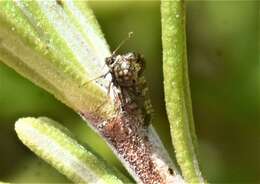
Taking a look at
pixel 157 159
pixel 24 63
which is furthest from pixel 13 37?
pixel 157 159

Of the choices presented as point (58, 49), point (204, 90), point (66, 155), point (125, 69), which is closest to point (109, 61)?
point (125, 69)

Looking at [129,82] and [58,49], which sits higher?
[58,49]

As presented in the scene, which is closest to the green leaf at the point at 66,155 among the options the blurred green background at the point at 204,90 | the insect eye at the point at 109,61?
the insect eye at the point at 109,61

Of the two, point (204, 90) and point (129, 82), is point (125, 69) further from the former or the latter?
point (204, 90)

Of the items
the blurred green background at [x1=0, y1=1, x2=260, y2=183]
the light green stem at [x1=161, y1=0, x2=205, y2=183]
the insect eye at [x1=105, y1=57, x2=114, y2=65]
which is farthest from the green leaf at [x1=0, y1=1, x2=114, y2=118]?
the blurred green background at [x1=0, y1=1, x2=260, y2=183]

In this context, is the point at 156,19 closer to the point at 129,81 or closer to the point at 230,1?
the point at 230,1

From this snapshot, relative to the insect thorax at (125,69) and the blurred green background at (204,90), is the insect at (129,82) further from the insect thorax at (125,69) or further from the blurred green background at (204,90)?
the blurred green background at (204,90)

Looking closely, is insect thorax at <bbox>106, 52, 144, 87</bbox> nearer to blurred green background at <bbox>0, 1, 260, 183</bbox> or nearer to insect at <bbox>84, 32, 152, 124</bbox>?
insect at <bbox>84, 32, 152, 124</bbox>
